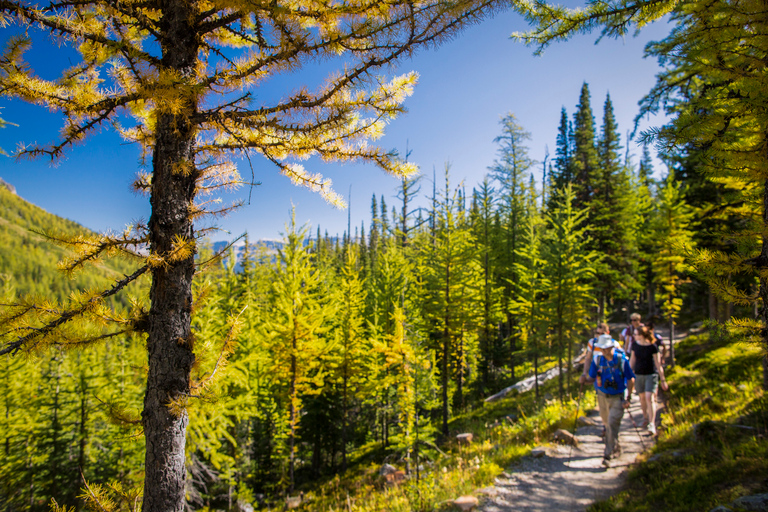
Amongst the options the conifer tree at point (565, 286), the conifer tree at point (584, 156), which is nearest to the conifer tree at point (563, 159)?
the conifer tree at point (584, 156)

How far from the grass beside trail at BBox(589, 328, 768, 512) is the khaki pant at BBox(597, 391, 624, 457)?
0.61 m

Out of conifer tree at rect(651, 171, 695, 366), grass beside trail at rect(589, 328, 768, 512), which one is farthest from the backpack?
conifer tree at rect(651, 171, 695, 366)

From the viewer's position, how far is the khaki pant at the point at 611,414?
6.33m

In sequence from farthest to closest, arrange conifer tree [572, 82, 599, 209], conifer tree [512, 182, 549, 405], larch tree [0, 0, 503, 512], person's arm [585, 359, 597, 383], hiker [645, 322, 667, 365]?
conifer tree [572, 82, 599, 209], conifer tree [512, 182, 549, 405], hiker [645, 322, 667, 365], person's arm [585, 359, 597, 383], larch tree [0, 0, 503, 512]

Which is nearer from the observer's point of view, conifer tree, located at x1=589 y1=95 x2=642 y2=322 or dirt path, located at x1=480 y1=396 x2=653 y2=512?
dirt path, located at x1=480 y1=396 x2=653 y2=512

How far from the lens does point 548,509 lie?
18.5 feet

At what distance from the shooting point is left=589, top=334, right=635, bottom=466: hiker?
6.33m

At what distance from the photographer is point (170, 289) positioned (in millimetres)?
2938

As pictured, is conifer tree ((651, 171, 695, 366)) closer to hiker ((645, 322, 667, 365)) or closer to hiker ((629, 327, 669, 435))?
hiker ((645, 322, 667, 365))

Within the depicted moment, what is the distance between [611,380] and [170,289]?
7.86 metres

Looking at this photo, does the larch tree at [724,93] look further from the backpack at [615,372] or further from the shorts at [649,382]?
the shorts at [649,382]

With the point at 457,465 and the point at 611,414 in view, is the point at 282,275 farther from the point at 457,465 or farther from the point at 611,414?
the point at 611,414

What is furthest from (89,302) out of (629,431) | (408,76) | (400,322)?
(629,431)

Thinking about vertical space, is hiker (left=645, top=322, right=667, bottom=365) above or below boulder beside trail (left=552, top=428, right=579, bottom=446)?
above
